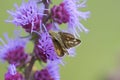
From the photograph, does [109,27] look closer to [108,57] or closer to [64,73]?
[108,57]

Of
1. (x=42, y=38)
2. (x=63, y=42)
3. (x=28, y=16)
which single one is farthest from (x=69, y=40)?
(x=28, y=16)

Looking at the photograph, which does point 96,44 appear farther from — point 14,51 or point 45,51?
point 45,51

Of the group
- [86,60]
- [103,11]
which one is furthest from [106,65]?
[103,11]

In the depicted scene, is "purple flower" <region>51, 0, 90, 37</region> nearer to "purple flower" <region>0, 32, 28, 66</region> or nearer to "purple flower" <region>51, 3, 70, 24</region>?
"purple flower" <region>51, 3, 70, 24</region>

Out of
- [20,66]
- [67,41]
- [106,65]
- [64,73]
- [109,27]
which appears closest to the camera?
[67,41]

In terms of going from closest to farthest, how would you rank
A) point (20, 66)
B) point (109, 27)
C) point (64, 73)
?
point (20, 66) < point (64, 73) < point (109, 27)

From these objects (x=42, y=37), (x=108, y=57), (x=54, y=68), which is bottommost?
(x=108, y=57)

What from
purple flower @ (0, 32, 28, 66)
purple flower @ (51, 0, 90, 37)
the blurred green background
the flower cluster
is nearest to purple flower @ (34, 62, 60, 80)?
the flower cluster

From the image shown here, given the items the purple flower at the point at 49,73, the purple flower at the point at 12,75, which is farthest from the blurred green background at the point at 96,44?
the purple flower at the point at 12,75
